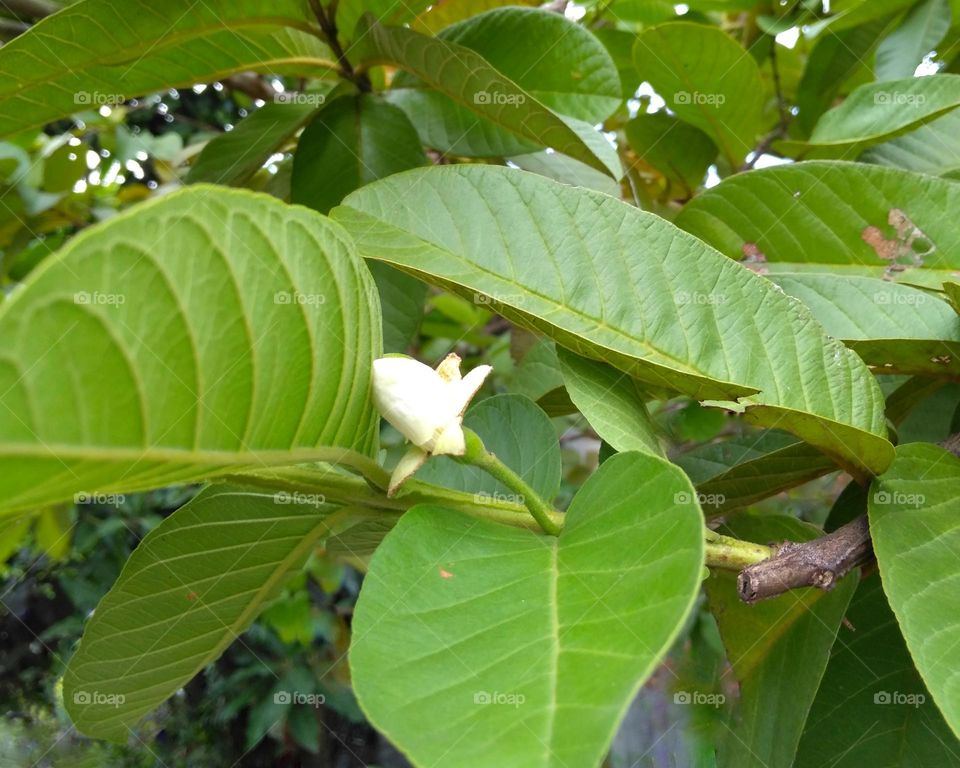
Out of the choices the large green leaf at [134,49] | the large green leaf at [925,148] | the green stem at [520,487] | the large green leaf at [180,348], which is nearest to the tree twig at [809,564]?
the green stem at [520,487]

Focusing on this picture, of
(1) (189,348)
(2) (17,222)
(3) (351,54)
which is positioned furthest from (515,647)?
(2) (17,222)

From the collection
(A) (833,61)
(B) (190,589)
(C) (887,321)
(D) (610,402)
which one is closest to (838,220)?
(C) (887,321)

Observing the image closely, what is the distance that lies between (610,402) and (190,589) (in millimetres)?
317

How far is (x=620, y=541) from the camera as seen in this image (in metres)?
0.41

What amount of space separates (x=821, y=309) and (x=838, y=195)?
0.14 m

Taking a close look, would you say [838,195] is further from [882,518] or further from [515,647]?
[515,647]

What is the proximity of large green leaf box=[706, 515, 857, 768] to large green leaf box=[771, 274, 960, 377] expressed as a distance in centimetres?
15

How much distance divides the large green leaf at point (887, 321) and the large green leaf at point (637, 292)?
8 cm

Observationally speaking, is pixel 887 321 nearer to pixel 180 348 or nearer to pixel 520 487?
pixel 520 487

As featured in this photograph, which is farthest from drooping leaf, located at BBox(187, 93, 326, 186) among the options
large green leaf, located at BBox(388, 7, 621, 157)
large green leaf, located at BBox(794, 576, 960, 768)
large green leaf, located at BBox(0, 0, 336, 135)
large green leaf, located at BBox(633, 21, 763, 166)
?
large green leaf, located at BBox(794, 576, 960, 768)

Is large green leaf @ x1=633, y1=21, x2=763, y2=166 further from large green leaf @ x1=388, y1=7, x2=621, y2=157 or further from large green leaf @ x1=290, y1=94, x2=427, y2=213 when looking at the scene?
large green leaf @ x1=290, y1=94, x2=427, y2=213

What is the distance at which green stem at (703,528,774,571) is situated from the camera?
512mm

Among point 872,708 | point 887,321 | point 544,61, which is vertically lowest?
point 872,708

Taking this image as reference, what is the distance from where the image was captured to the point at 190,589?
575 mm
